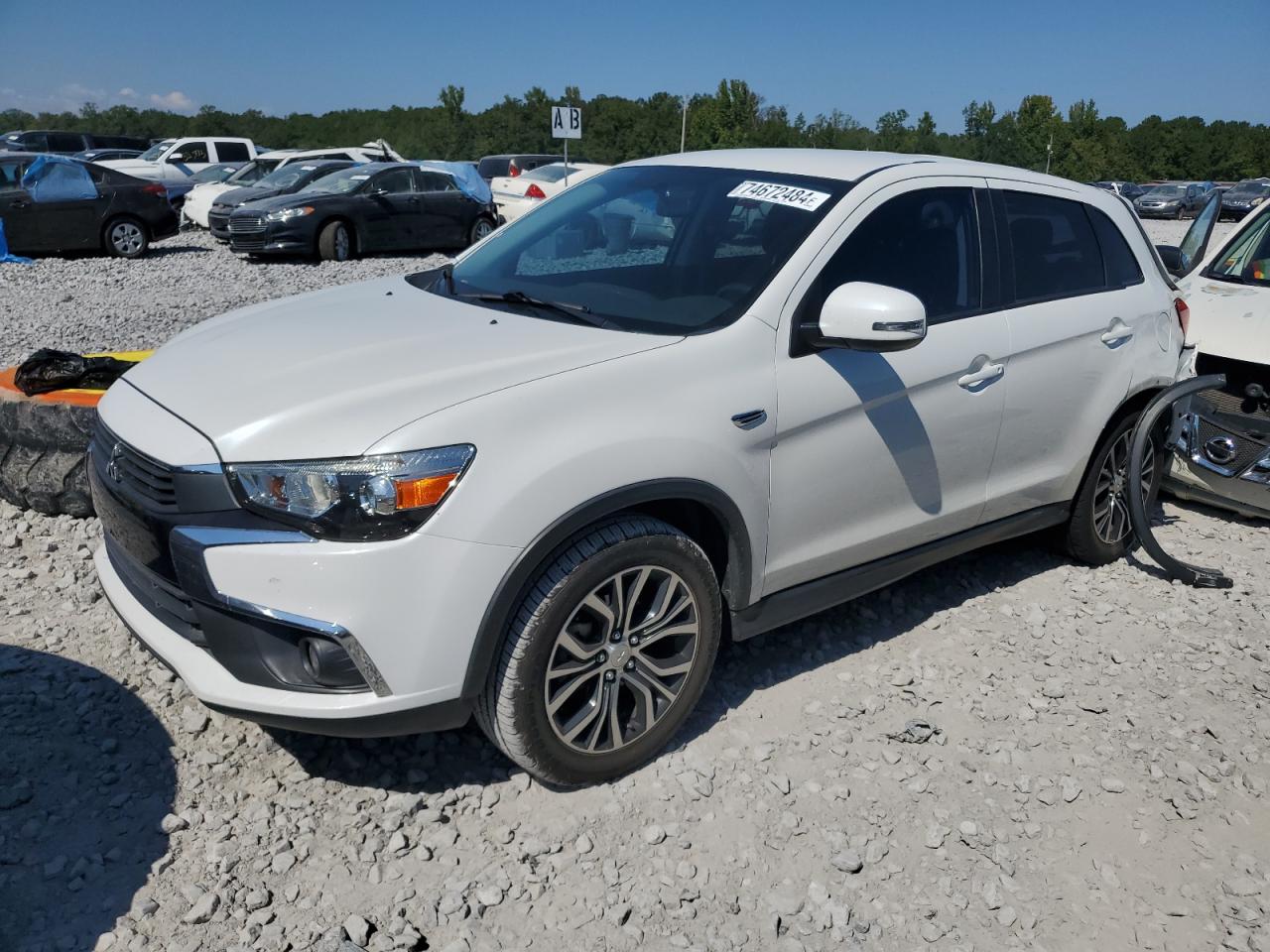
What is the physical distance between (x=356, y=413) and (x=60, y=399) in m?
2.57

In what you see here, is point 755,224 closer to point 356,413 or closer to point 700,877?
point 356,413

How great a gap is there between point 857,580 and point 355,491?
6.21 feet

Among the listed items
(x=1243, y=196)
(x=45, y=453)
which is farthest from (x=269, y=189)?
(x=1243, y=196)

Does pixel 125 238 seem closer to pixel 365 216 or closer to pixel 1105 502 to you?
pixel 365 216

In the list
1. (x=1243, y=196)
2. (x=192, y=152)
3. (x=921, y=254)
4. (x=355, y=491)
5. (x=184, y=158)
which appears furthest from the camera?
(x=1243, y=196)

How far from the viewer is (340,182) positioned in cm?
1530

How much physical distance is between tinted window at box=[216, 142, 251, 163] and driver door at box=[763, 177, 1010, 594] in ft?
77.7

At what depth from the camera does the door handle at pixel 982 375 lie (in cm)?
371

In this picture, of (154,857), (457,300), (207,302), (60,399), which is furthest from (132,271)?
(154,857)

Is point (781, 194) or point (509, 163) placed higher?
point (781, 194)

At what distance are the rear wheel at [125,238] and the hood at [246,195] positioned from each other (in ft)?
5.28

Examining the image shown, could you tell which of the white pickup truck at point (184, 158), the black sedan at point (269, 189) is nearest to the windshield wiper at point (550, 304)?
the black sedan at point (269, 189)

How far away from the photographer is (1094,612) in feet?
14.7

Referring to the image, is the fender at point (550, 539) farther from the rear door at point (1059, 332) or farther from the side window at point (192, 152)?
the side window at point (192, 152)
